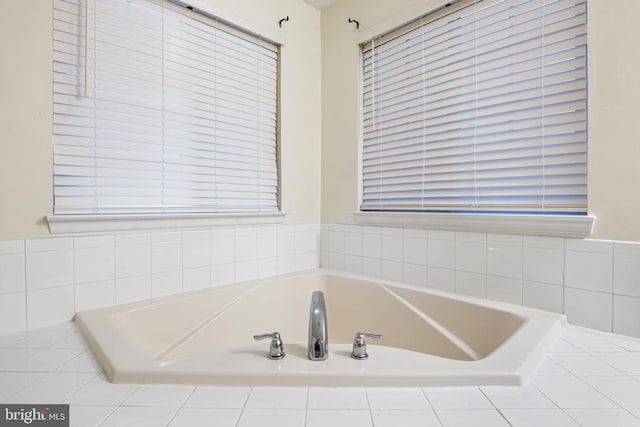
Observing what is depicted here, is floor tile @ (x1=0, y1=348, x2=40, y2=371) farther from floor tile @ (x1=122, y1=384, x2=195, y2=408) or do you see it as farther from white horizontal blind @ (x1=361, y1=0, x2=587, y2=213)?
white horizontal blind @ (x1=361, y1=0, x2=587, y2=213)

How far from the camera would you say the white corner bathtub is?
901 mm

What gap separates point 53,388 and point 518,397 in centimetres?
121

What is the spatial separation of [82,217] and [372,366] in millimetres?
1340

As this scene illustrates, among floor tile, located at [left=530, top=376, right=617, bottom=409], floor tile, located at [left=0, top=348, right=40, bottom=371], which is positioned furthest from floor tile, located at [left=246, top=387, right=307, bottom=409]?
floor tile, located at [left=0, top=348, right=40, bottom=371]

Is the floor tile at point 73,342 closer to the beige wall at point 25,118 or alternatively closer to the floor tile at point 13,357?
the floor tile at point 13,357

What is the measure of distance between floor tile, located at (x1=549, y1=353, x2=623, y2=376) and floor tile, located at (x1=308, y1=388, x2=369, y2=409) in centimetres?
64

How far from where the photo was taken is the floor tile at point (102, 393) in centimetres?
81

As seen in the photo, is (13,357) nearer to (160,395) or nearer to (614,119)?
(160,395)

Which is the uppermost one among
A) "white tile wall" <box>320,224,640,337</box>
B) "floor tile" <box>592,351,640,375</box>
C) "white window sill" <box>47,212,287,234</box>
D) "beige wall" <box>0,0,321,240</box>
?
"beige wall" <box>0,0,321,240</box>

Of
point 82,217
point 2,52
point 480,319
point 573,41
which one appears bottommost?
point 480,319

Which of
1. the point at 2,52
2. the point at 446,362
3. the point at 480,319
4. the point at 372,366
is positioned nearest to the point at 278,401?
the point at 372,366

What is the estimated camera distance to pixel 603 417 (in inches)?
29.6

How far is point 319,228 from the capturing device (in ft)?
8.21

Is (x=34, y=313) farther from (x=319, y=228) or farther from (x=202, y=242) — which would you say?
(x=319, y=228)
